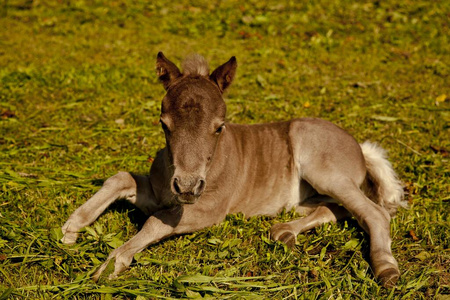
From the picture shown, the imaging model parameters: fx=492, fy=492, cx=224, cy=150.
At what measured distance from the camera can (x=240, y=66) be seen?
30.5ft

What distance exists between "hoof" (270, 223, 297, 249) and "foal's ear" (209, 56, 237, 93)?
1.37 metres

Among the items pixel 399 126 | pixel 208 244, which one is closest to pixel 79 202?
pixel 208 244

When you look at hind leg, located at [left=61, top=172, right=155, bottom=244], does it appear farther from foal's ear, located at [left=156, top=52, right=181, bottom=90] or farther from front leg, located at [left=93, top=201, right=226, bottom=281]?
foal's ear, located at [left=156, top=52, right=181, bottom=90]

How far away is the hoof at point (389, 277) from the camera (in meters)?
3.80

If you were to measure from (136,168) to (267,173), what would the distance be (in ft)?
5.21

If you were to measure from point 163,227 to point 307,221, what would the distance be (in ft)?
4.89

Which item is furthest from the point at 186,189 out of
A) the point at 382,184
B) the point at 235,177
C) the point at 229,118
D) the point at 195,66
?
the point at 229,118

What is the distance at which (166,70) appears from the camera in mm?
4465

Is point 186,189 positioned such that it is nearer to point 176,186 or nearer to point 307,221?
point 176,186

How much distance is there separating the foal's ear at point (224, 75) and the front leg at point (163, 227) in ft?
3.66

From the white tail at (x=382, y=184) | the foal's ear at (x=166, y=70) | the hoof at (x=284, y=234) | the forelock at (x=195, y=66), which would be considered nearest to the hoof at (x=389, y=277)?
the hoof at (x=284, y=234)

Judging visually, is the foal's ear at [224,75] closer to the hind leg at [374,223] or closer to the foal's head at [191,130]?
the foal's head at [191,130]

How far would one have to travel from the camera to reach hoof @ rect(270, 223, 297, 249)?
14.3 ft

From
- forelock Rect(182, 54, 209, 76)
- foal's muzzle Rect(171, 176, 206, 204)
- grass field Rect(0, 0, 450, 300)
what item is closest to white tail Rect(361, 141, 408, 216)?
grass field Rect(0, 0, 450, 300)
